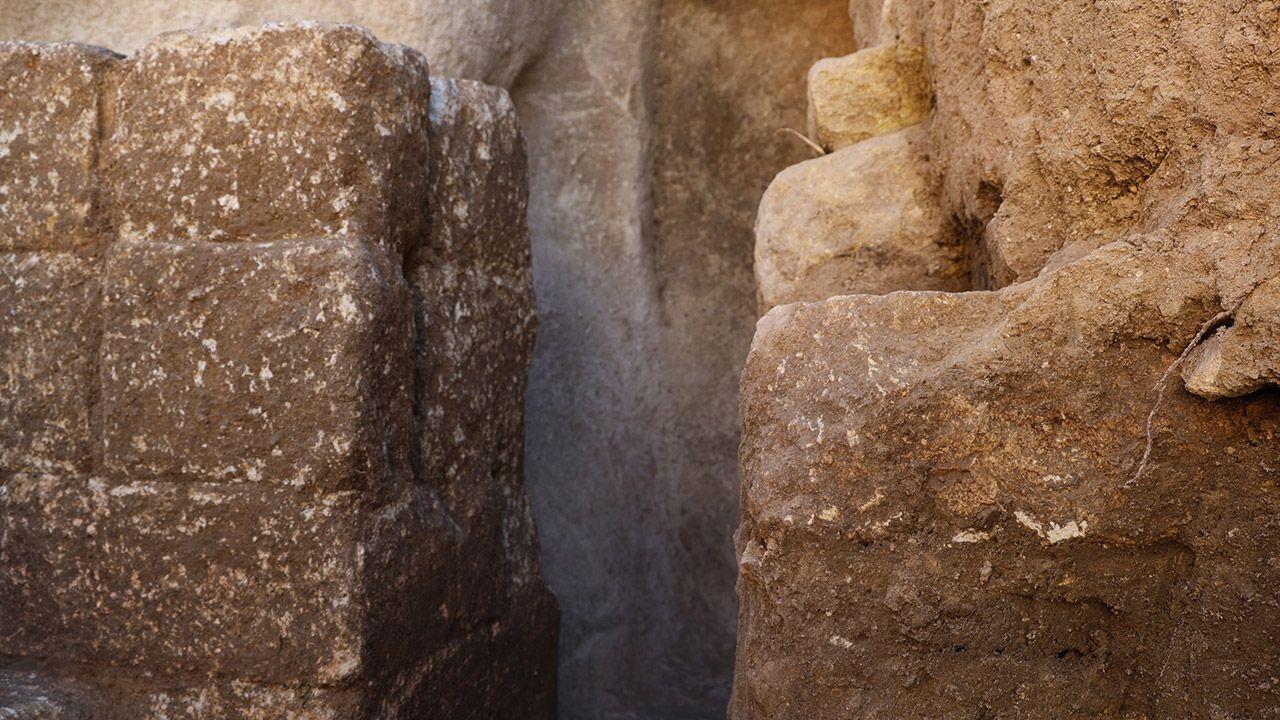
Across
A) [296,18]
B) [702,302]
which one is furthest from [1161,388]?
[296,18]

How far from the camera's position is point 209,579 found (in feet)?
5.98

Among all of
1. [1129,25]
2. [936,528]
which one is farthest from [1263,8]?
[936,528]

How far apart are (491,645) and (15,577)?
0.76 meters

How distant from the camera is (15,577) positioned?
1.90 metres

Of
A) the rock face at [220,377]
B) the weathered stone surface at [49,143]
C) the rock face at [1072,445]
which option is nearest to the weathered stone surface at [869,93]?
the rock face at [1072,445]

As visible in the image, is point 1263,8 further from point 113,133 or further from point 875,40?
point 113,133

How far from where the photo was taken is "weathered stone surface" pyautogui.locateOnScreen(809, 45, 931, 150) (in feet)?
6.84

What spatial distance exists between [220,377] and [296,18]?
953 mm

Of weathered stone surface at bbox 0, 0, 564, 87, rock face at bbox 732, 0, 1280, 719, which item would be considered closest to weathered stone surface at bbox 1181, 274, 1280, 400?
rock face at bbox 732, 0, 1280, 719

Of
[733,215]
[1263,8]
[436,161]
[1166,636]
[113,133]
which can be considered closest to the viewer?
[1263,8]

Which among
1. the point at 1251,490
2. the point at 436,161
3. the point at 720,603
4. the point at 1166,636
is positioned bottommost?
the point at 720,603

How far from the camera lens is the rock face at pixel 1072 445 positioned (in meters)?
1.29

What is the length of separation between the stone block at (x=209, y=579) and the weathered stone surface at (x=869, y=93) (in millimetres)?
961

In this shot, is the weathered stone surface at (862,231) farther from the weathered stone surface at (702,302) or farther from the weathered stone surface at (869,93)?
the weathered stone surface at (702,302)
